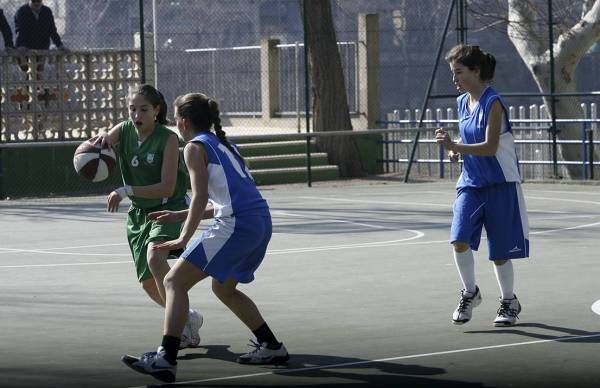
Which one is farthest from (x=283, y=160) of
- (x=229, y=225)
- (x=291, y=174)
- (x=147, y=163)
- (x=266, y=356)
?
(x=229, y=225)

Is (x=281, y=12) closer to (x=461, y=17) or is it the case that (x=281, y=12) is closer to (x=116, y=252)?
(x=461, y=17)

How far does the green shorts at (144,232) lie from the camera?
356 inches

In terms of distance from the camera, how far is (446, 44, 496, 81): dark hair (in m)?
9.82

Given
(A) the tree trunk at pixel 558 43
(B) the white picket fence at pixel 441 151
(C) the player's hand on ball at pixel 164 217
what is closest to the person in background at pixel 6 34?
(B) the white picket fence at pixel 441 151

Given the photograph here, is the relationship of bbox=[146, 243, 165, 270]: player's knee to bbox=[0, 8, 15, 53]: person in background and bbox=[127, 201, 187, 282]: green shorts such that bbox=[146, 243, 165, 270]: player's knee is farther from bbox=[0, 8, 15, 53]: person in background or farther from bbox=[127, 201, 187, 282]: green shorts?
bbox=[0, 8, 15, 53]: person in background

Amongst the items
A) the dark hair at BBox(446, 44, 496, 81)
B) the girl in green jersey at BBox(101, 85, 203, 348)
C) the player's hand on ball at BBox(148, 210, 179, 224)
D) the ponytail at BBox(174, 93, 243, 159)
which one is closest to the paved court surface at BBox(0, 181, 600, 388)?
the girl in green jersey at BBox(101, 85, 203, 348)

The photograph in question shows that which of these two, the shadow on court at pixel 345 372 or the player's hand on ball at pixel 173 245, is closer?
the shadow on court at pixel 345 372

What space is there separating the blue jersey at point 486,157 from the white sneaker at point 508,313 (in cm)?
A: 77

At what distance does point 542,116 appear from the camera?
30766 millimetres

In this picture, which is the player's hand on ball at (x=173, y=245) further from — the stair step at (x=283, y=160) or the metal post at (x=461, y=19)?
the metal post at (x=461, y=19)

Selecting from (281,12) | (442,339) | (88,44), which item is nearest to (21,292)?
(442,339)

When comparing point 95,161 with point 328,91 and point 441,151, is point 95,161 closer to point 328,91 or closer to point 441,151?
point 441,151

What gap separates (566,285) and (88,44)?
17.4 m

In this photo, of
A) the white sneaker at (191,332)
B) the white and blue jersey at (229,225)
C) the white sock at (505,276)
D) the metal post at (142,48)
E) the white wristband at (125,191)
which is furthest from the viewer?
the metal post at (142,48)
